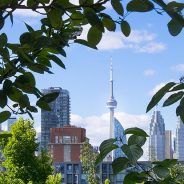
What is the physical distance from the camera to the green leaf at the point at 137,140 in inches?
59.0

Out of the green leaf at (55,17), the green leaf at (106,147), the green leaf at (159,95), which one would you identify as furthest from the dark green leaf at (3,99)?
the green leaf at (159,95)

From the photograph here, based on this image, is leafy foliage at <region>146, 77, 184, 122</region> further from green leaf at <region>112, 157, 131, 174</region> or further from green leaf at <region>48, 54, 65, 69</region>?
green leaf at <region>48, 54, 65, 69</region>

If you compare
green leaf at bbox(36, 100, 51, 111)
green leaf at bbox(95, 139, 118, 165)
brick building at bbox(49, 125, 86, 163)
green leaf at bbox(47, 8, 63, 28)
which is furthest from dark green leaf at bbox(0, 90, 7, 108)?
brick building at bbox(49, 125, 86, 163)

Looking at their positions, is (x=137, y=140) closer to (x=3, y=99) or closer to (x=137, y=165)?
(x=137, y=165)

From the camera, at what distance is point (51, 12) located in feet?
5.62

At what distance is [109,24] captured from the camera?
171 cm

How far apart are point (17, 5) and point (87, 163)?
48780 mm

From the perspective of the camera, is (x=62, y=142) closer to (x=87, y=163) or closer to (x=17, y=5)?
(x=87, y=163)

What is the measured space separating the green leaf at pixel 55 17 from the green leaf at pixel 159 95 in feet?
1.48

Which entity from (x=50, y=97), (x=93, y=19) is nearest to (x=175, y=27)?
(x=93, y=19)

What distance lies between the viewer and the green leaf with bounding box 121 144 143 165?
1.43m

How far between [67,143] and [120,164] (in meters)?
136

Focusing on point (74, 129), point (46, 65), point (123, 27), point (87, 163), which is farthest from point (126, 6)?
point (74, 129)

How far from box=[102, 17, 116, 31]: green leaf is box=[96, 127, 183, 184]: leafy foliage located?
363mm
